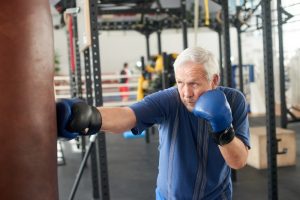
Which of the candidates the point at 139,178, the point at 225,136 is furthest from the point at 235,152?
the point at 139,178

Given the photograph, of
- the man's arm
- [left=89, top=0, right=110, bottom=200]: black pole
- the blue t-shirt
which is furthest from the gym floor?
the man's arm

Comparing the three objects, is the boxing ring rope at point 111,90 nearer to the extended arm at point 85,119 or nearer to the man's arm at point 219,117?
the extended arm at point 85,119

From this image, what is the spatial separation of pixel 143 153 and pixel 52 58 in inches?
209

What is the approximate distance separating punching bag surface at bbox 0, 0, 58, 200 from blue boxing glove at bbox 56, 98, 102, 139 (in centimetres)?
25

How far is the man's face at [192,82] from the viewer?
5.82 feet

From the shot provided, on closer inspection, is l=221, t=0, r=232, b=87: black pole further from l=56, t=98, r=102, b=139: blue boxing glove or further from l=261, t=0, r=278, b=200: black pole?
l=56, t=98, r=102, b=139: blue boxing glove

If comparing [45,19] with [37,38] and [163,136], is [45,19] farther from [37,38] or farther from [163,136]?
[163,136]

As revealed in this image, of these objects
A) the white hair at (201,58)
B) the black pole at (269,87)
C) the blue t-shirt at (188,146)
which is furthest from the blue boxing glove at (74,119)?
the black pole at (269,87)

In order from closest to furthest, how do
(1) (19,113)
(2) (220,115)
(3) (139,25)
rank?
1. (1) (19,113)
2. (2) (220,115)
3. (3) (139,25)

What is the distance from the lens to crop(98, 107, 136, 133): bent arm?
5.85 ft

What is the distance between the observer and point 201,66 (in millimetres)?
1783

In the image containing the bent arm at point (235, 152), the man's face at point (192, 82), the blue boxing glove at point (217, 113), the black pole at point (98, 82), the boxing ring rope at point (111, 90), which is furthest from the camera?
the boxing ring rope at point (111, 90)

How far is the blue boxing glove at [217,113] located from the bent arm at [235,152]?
50mm

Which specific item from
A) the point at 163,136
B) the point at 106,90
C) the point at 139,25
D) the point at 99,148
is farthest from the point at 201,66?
the point at 106,90
